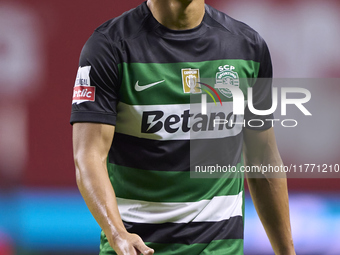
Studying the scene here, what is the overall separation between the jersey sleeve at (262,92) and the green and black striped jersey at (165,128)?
0.09 metres

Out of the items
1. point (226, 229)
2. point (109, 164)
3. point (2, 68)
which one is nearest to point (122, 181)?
point (109, 164)

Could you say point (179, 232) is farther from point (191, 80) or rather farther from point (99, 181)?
point (191, 80)

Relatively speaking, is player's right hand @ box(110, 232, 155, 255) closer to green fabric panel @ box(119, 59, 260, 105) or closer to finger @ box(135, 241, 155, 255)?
finger @ box(135, 241, 155, 255)

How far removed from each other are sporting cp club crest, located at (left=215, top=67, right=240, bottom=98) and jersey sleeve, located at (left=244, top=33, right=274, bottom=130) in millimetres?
76

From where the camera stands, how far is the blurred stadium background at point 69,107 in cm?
333

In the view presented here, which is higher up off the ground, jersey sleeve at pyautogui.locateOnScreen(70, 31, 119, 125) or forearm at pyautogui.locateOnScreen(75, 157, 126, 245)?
jersey sleeve at pyautogui.locateOnScreen(70, 31, 119, 125)

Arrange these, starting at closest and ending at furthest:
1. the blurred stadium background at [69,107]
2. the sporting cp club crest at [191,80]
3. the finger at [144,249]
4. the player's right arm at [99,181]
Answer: the finger at [144,249] < the player's right arm at [99,181] < the sporting cp club crest at [191,80] < the blurred stadium background at [69,107]

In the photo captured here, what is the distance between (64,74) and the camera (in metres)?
3.41

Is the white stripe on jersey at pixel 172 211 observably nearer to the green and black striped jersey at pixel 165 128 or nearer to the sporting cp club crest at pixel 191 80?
the green and black striped jersey at pixel 165 128

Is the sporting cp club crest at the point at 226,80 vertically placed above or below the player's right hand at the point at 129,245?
above

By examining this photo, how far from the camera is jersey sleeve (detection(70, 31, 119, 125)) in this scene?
1389 mm

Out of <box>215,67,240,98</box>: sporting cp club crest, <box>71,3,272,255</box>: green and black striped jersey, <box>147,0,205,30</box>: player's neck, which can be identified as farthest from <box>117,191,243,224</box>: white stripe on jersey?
<box>147,0,205,30</box>: player's neck

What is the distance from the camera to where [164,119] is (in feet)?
4.88

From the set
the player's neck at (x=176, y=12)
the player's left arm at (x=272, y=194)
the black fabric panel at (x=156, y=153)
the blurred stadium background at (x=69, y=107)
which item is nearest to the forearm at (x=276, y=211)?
the player's left arm at (x=272, y=194)
